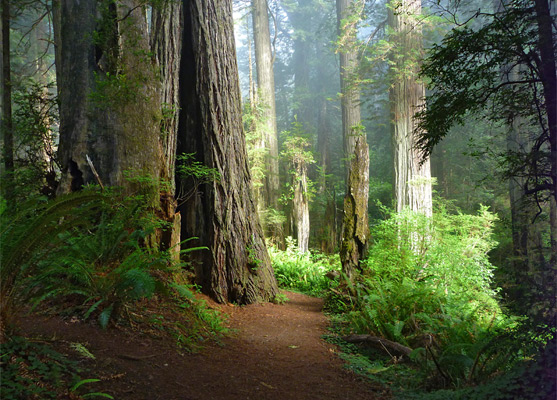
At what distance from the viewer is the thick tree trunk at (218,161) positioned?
19.6 feet

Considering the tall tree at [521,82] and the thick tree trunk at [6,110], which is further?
the thick tree trunk at [6,110]

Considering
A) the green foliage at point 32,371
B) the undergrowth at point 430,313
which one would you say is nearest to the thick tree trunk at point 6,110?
the green foliage at point 32,371

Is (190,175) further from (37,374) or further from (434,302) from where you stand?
(434,302)

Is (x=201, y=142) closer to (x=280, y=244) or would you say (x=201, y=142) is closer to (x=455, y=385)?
(x=455, y=385)

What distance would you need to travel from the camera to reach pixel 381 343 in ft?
16.0

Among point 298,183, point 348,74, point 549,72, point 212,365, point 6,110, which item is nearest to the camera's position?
point 549,72

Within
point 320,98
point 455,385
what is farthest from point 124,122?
point 320,98

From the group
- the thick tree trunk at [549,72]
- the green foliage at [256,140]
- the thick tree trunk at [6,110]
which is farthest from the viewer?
the green foliage at [256,140]

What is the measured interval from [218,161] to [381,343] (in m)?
3.69

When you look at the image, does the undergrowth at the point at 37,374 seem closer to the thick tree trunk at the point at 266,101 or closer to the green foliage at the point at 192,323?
the green foliage at the point at 192,323

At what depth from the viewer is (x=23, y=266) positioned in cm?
249

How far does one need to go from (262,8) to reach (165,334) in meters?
14.7

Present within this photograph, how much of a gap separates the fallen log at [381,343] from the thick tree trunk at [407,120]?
5.06m

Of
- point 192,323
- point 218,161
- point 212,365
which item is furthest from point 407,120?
point 212,365
